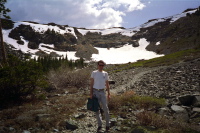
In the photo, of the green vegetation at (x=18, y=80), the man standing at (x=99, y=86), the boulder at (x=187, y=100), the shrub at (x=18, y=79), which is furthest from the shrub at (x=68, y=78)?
the boulder at (x=187, y=100)

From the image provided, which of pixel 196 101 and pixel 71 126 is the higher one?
pixel 196 101

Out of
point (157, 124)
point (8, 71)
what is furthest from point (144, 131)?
point (8, 71)

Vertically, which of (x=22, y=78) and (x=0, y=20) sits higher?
(x=0, y=20)

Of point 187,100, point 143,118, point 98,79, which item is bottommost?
point 143,118

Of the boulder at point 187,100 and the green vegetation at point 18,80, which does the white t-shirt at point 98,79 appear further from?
the green vegetation at point 18,80

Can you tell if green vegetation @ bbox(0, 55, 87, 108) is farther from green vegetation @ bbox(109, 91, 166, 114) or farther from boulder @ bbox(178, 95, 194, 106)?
boulder @ bbox(178, 95, 194, 106)

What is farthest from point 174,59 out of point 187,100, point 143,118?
point 143,118

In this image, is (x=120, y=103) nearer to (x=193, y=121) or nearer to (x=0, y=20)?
(x=193, y=121)

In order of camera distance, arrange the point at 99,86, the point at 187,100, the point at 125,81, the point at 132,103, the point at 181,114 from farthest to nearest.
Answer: the point at 125,81, the point at 132,103, the point at 187,100, the point at 181,114, the point at 99,86

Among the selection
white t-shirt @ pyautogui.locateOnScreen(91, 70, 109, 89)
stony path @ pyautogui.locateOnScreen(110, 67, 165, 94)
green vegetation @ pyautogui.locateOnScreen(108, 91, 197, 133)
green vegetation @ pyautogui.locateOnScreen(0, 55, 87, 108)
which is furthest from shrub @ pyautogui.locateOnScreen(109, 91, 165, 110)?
green vegetation @ pyautogui.locateOnScreen(0, 55, 87, 108)

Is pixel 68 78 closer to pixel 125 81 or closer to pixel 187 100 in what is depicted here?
pixel 125 81

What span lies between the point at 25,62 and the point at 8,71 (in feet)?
5.81

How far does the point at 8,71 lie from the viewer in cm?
1127

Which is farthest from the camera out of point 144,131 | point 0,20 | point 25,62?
point 0,20
